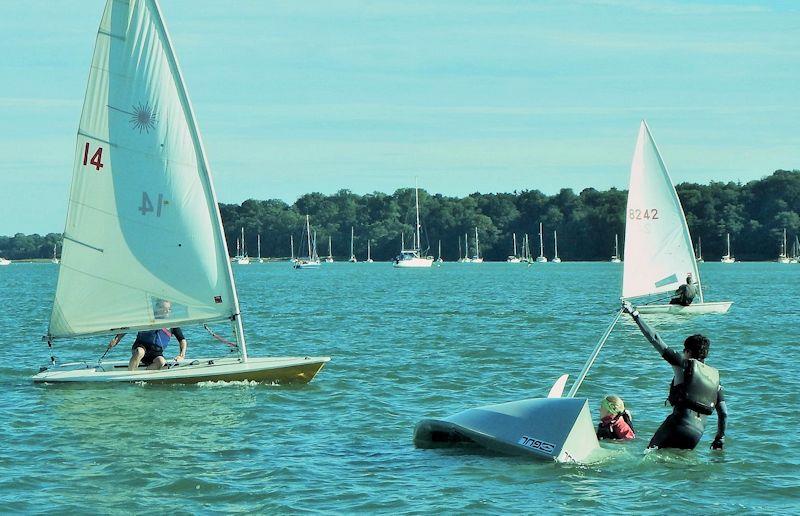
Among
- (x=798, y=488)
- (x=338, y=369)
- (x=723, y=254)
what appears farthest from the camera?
(x=723, y=254)

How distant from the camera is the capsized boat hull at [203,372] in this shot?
22.5 m

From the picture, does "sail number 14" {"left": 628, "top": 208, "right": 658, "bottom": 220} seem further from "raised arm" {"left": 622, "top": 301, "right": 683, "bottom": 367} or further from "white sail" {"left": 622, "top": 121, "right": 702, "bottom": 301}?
"raised arm" {"left": 622, "top": 301, "right": 683, "bottom": 367}

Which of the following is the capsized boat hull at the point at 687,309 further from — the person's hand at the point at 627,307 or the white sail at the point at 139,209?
the person's hand at the point at 627,307

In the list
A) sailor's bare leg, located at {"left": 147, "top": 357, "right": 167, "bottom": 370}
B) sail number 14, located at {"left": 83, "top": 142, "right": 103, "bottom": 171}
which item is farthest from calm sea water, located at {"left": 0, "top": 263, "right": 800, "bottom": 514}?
sail number 14, located at {"left": 83, "top": 142, "right": 103, "bottom": 171}

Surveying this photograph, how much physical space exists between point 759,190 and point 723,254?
12.2m

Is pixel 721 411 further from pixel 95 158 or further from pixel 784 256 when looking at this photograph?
pixel 784 256

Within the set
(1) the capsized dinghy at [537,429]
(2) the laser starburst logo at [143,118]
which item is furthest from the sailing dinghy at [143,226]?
(1) the capsized dinghy at [537,429]

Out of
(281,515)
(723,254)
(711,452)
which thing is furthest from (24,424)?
(723,254)

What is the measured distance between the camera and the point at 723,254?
184 metres

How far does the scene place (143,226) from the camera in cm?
2286

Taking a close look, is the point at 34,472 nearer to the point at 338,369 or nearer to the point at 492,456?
the point at 492,456

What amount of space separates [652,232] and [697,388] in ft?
93.6

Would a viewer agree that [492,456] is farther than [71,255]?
No

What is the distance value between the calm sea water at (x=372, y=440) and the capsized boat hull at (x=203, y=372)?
24cm
